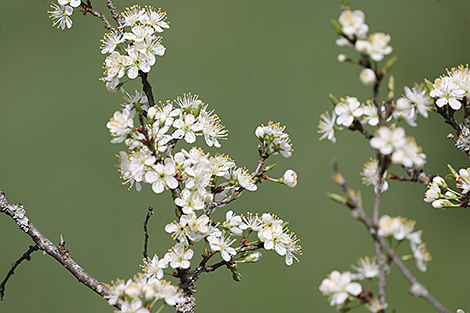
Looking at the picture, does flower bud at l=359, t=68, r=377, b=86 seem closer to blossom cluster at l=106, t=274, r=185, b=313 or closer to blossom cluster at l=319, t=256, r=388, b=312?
blossom cluster at l=319, t=256, r=388, b=312

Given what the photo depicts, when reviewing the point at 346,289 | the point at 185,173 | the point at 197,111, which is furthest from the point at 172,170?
the point at 346,289

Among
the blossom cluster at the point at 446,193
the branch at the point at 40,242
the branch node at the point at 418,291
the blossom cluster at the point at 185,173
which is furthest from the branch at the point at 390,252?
the branch at the point at 40,242

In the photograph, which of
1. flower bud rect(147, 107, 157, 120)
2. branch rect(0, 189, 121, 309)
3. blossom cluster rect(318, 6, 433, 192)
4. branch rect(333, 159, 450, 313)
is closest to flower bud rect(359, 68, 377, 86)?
blossom cluster rect(318, 6, 433, 192)

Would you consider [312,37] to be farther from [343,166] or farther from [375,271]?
[375,271]

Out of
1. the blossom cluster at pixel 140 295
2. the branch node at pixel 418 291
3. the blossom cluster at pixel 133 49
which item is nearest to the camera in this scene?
the branch node at pixel 418 291

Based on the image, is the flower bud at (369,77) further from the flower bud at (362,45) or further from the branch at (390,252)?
the branch at (390,252)

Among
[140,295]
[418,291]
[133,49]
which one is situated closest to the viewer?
[418,291]

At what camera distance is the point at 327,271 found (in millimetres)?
2904

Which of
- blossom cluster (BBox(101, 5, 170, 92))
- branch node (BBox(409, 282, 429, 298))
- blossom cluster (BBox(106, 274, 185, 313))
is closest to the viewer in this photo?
branch node (BBox(409, 282, 429, 298))

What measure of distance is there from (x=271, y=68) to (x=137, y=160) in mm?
2499

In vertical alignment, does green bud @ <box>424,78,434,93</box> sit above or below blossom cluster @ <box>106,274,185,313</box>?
above

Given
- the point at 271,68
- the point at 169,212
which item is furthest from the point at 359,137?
the point at 169,212

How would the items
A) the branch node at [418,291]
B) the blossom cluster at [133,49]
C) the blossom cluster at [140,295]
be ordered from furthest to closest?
the blossom cluster at [133,49]
the blossom cluster at [140,295]
the branch node at [418,291]

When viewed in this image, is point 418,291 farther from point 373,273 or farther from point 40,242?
point 40,242
